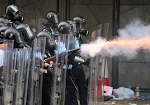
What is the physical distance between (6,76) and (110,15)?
4393 mm

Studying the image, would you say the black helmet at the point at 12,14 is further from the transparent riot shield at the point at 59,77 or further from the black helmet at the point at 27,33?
the transparent riot shield at the point at 59,77

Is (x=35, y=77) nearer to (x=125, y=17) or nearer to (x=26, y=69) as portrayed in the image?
(x=26, y=69)

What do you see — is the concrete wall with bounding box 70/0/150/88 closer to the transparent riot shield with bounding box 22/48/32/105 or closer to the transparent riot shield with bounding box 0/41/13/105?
the transparent riot shield with bounding box 22/48/32/105

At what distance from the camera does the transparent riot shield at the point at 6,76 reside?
2.59 metres

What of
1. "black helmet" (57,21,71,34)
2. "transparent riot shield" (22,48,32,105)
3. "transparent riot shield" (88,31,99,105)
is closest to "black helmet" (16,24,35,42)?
"black helmet" (57,21,71,34)

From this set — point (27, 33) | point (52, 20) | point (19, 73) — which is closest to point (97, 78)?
point (19, 73)

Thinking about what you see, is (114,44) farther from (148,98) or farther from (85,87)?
(148,98)

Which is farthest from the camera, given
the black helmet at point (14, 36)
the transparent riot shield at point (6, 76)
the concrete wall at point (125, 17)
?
the concrete wall at point (125, 17)

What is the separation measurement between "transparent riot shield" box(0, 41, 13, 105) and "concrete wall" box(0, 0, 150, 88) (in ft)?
12.8

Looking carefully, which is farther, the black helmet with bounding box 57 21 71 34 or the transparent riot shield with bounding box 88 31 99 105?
the black helmet with bounding box 57 21 71 34

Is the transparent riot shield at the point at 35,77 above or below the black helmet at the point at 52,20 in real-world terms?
below

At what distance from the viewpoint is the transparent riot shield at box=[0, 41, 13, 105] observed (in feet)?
8.50

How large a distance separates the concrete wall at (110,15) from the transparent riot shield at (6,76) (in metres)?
3.89

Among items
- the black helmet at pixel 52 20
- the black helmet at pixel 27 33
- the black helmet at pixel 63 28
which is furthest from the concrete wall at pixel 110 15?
the black helmet at pixel 27 33
